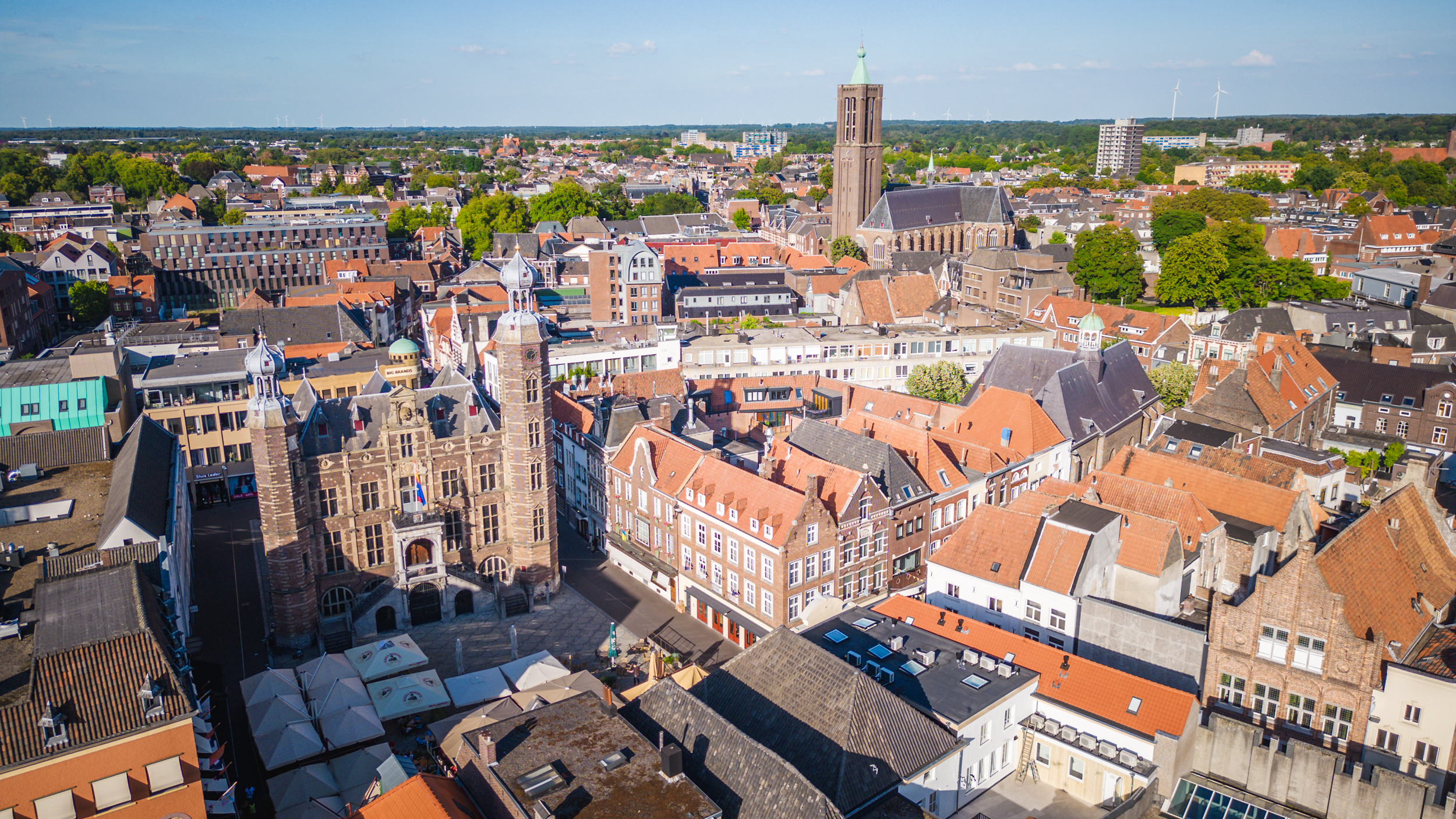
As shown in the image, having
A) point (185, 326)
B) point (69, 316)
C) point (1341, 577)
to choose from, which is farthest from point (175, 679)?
point (69, 316)

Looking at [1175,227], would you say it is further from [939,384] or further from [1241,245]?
[939,384]

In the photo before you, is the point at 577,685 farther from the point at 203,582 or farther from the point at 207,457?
the point at 207,457

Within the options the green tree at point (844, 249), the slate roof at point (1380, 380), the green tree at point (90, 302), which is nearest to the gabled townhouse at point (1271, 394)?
the slate roof at point (1380, 380)

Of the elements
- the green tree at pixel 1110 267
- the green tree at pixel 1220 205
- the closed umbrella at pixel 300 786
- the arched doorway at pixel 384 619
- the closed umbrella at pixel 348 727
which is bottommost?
the arched doorway at pixel 384 619

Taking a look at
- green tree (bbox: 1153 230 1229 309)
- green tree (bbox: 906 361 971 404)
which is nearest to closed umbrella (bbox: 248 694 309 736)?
green tree (bbox: 906 361 971 404)

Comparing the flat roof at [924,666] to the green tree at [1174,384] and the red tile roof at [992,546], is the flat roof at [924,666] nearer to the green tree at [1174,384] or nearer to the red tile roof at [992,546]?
the red tile roof at [992,546]

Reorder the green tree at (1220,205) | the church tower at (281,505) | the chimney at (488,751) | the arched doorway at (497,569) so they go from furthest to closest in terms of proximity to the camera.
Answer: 1. the green tree at (1220,205)
2. the arched doorway at (497,569)
3. the church tower at (281,505)
4. the chimney at (488,751)

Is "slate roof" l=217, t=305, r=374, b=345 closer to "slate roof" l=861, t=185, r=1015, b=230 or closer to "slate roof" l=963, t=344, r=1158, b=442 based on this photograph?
"slate roof" l=963, t=344, r=1158, b=442
